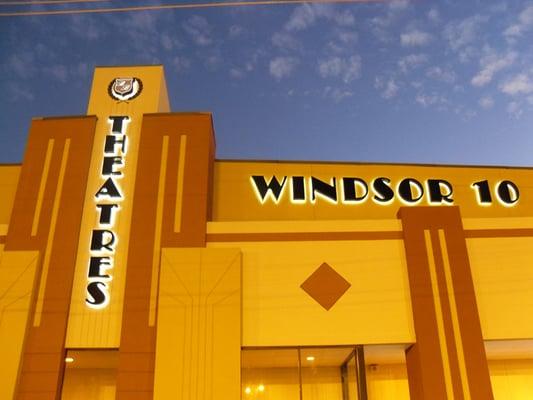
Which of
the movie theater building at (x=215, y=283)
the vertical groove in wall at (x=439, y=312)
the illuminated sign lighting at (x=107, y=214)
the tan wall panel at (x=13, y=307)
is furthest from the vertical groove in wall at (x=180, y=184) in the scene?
the vertical groove in wall at (x=439, y=312)

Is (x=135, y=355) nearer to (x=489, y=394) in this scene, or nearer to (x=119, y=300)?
(x=119, y=300)

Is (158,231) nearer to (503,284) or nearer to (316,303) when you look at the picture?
(316,303)

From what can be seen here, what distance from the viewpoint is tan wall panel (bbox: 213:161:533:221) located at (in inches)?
714

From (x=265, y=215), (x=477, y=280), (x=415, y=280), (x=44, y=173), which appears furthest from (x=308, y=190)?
(x=44, y=173)

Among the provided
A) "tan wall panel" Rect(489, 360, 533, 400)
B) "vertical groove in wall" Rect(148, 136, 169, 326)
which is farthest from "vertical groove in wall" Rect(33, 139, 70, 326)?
"tan wall panel" Rect(489, 360, 533, 400)

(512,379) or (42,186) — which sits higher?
(42,186)

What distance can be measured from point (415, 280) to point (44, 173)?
11323mm

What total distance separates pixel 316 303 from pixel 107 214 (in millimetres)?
6551

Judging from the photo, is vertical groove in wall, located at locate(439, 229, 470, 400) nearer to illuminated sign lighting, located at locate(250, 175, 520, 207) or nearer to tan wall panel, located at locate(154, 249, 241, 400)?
illuminated sign lighting, located at locate(250, 175, 520, 207)

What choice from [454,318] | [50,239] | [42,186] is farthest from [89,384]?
[454,318]

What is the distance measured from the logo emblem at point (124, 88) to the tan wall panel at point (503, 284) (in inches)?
451

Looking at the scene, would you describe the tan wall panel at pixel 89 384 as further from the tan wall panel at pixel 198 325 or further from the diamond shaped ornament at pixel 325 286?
the diamond shaped ornament at pixel 325 286

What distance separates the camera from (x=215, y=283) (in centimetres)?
1517

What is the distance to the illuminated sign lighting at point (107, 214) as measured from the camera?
15.4 metres
